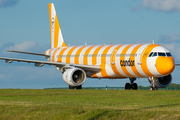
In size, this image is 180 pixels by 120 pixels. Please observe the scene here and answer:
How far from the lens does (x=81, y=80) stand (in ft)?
124

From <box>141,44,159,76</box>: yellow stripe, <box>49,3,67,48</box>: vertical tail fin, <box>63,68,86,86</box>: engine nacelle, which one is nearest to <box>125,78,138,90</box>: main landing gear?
<box>63,68,86,86</box>: engine nacelle

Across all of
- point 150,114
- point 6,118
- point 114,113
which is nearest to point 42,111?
point 6,118

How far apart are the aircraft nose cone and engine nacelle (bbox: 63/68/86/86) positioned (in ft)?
26.2

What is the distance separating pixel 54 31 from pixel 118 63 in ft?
58.8

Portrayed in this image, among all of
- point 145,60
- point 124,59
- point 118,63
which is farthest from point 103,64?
point 145,60

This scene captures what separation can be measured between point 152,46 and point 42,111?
63.6ft

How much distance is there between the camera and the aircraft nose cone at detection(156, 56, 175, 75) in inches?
1281

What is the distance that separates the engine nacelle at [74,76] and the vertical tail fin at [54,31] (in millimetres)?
13337

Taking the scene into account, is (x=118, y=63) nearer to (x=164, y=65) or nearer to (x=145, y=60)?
(x=145, y=60)

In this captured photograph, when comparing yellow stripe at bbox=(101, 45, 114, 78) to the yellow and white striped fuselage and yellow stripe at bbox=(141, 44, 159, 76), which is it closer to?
the yellow and white striped fuselage

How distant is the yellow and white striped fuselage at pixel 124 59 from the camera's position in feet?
109

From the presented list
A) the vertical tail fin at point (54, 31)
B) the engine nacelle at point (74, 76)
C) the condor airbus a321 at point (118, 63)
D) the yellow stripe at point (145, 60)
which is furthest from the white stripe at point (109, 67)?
the vertical tail fin at point (54, 31)

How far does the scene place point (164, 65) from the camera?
3262cm

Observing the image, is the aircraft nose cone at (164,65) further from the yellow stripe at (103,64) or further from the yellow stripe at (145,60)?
the yellow stripe at (103,64)
